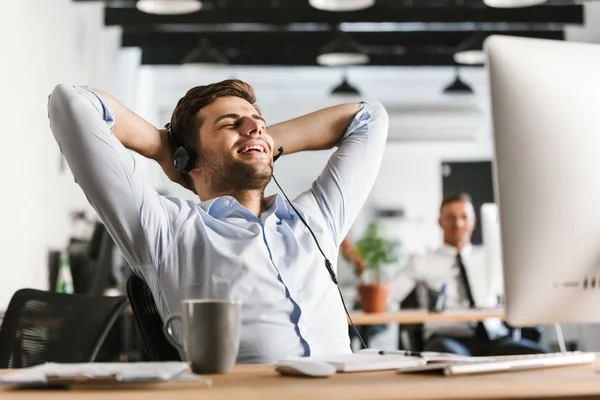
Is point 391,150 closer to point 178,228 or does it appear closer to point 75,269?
point 75,269

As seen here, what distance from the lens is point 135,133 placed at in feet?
6.66

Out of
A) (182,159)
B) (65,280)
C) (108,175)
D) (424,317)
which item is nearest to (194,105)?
(182,159)

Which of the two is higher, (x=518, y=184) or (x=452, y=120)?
(x=452, y=120)

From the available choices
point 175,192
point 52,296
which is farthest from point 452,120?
point 52,296

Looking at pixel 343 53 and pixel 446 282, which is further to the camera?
pixel 343 53

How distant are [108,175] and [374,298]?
287cm

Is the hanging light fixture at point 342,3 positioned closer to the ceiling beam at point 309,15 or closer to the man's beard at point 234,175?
the man's beard at point 234,175

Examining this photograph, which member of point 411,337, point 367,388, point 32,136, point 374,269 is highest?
point 32,136

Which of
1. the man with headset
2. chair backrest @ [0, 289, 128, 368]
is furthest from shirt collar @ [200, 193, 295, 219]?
chair backrest @ [0, 289, 128, 368]

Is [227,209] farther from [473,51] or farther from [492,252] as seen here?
[473,51]

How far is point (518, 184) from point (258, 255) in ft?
2.45

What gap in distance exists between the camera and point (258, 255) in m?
1.83

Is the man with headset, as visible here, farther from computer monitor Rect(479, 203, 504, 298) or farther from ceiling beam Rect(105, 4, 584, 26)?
ceiling beam Rect(105, 4, 584, 26)

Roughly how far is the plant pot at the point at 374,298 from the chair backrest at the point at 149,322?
Result: 2.76 meters
